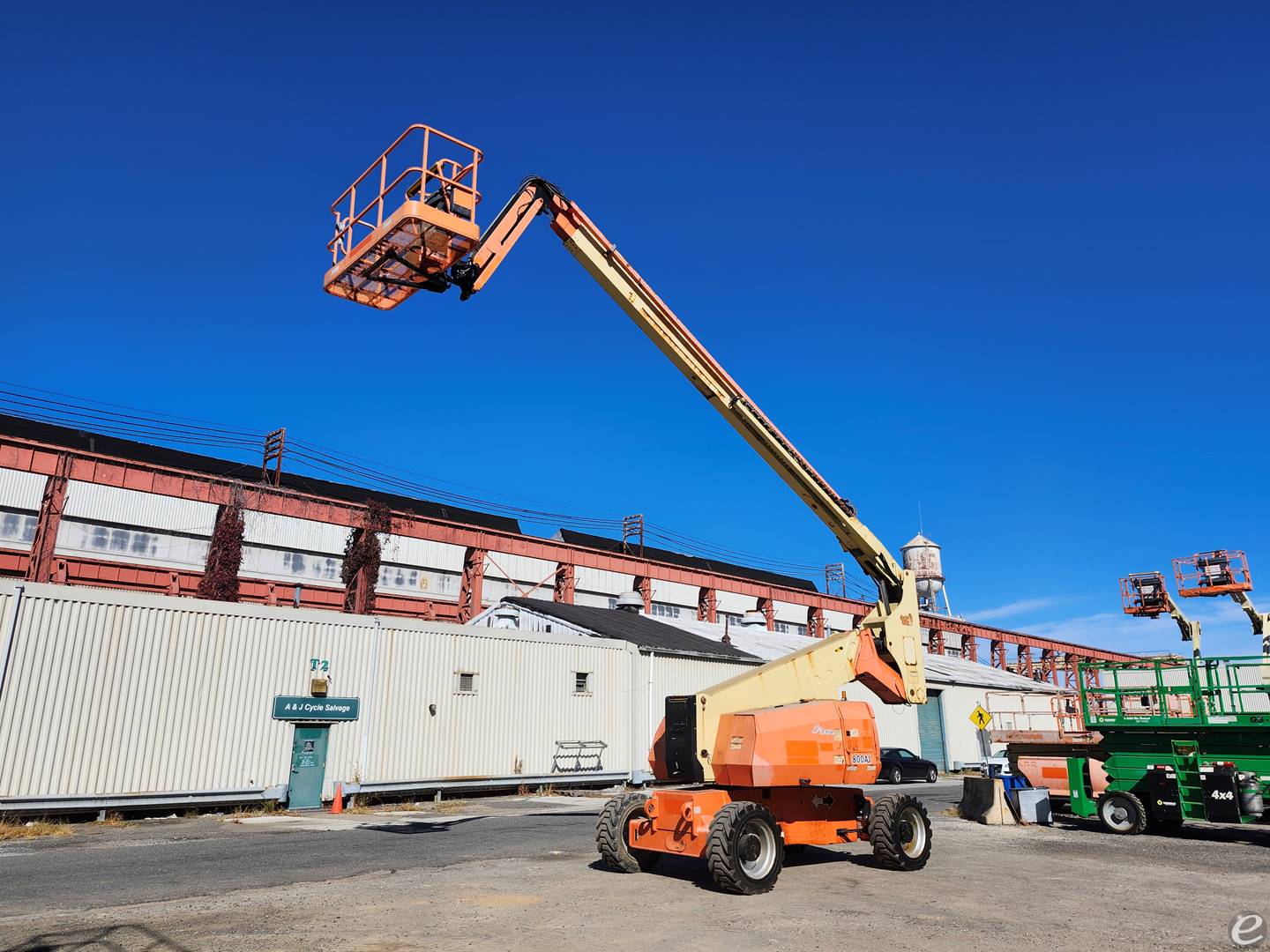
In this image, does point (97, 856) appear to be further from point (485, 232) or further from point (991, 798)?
point (991, 798)

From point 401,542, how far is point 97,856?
2965 cm

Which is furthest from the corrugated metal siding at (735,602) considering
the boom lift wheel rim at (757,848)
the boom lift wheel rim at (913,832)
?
the boom lift wheel rim at (757,848)

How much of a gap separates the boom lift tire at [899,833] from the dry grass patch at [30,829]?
14.7 m

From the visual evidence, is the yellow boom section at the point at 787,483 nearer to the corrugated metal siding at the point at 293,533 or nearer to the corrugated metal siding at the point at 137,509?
the corrugated metal siding at the point at 137,509

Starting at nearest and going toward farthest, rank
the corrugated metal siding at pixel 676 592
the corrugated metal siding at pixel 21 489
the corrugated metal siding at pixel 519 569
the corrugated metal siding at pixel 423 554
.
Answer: the corrugated metal siding at pixel 21 489 < the corrugated metal siding at pixel 423 554 < the corrugated metal siding at pixel 519 569 < the corrugated metal siding at pixel 676 592

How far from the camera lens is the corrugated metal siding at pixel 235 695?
17.1m

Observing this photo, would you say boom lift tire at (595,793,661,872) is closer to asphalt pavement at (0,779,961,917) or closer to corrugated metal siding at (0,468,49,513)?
asphalt pavement at (0,779,961,917)

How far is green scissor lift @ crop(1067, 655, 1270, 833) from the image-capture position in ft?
51.3

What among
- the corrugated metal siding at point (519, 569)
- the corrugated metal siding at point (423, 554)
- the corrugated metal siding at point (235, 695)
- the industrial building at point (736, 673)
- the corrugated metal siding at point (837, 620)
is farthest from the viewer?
the corrugated metal siding at point (837, 620)

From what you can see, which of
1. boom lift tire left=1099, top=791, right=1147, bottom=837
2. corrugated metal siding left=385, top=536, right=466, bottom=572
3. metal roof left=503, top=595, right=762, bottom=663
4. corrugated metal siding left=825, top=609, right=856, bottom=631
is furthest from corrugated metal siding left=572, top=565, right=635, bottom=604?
boom lift tire left=1099, top=791, right=1147, bottom=837

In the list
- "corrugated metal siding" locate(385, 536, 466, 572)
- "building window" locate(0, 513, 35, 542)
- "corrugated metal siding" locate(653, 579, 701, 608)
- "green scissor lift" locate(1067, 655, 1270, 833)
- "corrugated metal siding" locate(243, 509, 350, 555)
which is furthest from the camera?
"corrugated metal siding" locate(653, 579, 701, 608)

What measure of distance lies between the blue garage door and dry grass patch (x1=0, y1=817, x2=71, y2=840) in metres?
32.2

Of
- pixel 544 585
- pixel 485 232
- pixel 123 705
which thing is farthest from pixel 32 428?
pixel 485 232

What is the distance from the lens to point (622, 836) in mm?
11219
